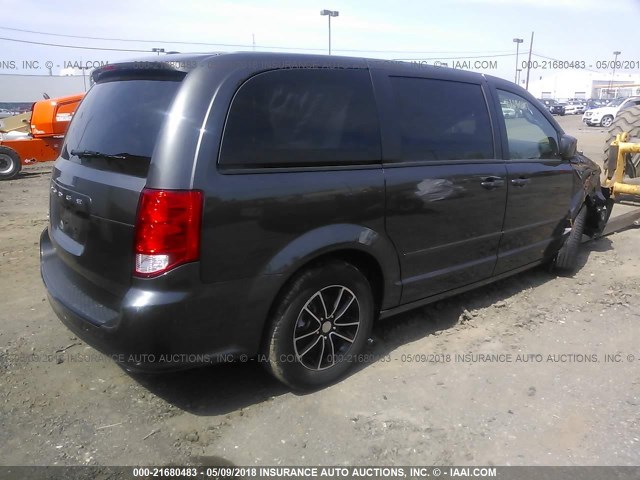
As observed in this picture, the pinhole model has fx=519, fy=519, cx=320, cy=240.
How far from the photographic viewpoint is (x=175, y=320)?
7.99ft

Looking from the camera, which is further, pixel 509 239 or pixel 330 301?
pixel 509 239

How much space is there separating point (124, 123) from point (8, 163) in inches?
430

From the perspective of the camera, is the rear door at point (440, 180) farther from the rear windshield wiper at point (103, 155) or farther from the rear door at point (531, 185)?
the rear windshield wiper at point (103, 155)

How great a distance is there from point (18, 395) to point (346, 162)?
2334 millimetres

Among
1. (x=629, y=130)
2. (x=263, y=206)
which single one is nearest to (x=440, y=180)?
(x=263, y=206)

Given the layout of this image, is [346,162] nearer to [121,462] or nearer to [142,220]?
[142,220]

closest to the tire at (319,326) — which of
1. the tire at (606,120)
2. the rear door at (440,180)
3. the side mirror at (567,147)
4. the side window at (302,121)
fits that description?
the rear door at (440,180)

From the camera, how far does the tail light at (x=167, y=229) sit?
2.35 meters

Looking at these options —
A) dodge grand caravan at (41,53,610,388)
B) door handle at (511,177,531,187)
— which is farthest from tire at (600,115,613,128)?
dodge grand caravan at (41,53,610,388)

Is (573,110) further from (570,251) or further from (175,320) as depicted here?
(175,320)

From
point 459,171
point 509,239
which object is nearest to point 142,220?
point 459,171

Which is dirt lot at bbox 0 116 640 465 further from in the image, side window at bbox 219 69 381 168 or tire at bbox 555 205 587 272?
side window at bbox 219 69 381 168

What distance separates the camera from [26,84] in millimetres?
53000

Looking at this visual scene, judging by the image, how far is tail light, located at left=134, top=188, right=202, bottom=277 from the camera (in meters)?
2.35
